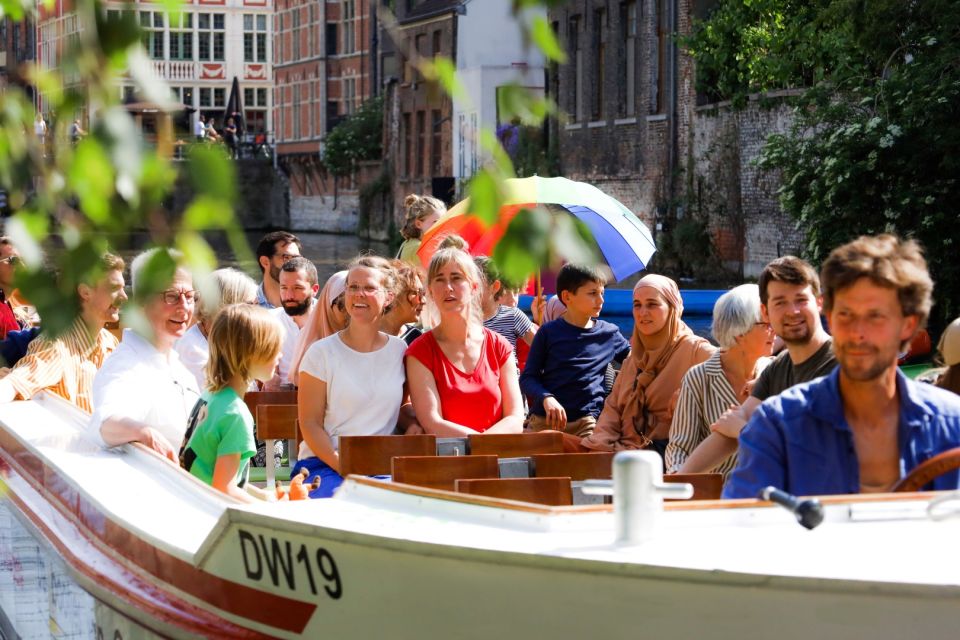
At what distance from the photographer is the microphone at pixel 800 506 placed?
2727 millimetres

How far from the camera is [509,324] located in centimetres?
670

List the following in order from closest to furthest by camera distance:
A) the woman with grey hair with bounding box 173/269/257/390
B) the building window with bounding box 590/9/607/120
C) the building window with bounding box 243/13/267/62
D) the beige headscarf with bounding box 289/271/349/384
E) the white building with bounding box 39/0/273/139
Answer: the woman with grey hair with bounding box 173/269/257/390 → the beige headscarf with bounding box 289/271/349/384 → the building window with bounding box 590/9/607/120 → the white building with bounding box 39/0/273/139 → the building window with bounding box 243/13/267/62

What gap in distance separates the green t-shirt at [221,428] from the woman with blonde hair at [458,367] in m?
0.84

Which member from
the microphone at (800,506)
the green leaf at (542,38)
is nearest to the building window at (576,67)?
the microphone at (800,506)

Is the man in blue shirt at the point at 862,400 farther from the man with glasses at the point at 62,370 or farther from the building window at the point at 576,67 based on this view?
the building window at the point at 576,67

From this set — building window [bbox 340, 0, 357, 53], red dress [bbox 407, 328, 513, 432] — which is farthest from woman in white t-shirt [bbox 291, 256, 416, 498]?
building window [bbox 340, 0, 357, 53]

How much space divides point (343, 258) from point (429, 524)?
3421 centimetres

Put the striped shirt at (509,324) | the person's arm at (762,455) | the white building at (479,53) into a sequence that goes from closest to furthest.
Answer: the person's arm at (762,455) → the striped shirt at (509,324) → the white building at (479,53)

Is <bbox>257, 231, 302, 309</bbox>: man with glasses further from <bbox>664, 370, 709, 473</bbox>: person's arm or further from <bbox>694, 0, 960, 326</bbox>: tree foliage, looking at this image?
<bbox>694, 0, 960, 326</bbox>: tree foliage

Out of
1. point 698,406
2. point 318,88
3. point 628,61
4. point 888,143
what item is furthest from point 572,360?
point 318,88

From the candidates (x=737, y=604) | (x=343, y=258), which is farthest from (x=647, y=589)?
(x=343, y=258)

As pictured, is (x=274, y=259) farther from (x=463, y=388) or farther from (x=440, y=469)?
(x=440, y=469)

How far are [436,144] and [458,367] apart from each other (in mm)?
35016

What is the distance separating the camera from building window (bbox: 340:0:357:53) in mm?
50594
